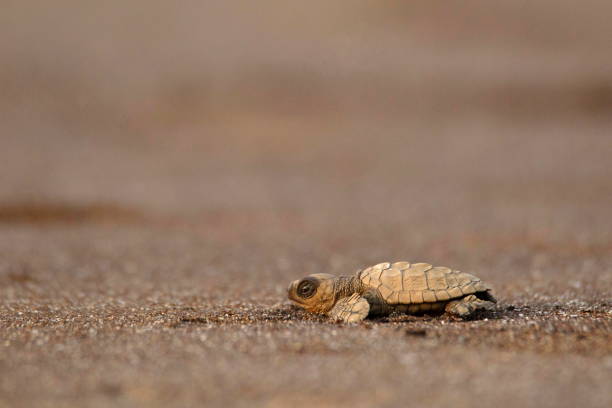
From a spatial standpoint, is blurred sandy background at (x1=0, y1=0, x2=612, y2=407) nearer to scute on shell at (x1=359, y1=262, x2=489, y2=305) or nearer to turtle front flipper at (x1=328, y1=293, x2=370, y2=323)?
turtle front flipper at (x1=328, y1=293, x2=370, y2=323)

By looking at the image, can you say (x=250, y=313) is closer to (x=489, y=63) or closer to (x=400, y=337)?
(x=400, y=337)

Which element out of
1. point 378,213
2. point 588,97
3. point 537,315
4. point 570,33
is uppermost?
point 570,33

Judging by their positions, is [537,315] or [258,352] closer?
[258,352]

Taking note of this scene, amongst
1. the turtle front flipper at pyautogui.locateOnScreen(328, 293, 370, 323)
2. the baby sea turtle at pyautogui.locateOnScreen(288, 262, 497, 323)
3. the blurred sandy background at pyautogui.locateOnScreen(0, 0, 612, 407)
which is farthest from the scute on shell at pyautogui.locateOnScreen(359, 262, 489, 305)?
the blurred sandy background at pyautogui.locateOnScreen(0, 0, 612, 407)

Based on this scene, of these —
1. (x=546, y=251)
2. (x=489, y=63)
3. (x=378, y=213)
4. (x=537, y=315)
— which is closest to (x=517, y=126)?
(x=489, y=63)

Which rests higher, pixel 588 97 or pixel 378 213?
pixel 588 97

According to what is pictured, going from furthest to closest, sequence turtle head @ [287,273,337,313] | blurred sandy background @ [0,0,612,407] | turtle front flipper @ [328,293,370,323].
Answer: turtle head @ [287,273,337,313]
turtle front flipper @ [328,293,370,323]
blurred sandy background @ [0,0,612,407]
